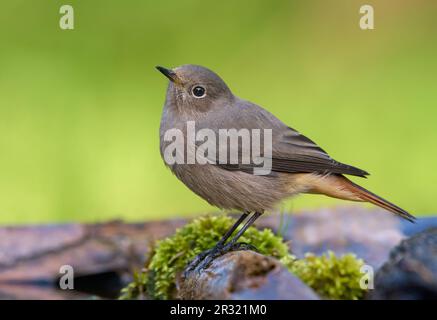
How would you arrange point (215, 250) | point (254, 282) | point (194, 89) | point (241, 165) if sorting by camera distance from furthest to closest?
point (194, 89) → point (241, 165) → point (215, 250) → point (254, 282)

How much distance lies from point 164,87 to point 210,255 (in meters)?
4.32

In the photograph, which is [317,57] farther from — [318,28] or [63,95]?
[63,95]

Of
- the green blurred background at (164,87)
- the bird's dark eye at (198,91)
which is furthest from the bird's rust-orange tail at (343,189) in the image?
the green blurred background at (164,87)

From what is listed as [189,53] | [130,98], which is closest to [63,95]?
[130,98]

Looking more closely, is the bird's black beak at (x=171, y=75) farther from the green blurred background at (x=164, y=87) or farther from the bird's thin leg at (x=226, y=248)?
the green blurred background at (x=164, y=87)

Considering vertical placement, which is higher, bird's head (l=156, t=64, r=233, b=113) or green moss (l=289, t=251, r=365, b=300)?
bird's head (l=156, t=64, r=233, b=113)

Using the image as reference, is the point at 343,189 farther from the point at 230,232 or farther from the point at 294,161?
the point at 230,232

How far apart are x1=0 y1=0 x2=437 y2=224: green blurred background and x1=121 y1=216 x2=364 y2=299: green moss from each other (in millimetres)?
1610

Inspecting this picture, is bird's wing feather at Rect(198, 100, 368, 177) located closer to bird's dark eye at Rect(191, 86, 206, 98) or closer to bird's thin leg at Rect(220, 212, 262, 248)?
bird's dark eye at Rect(191, 86, 206, 98)

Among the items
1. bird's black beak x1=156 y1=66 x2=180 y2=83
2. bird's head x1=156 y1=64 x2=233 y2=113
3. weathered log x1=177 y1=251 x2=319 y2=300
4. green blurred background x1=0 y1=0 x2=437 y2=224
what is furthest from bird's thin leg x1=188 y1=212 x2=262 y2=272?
→ green blurred background x1=0 y1=0 x2=437 y2=224

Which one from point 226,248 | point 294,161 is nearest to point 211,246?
point 226,248

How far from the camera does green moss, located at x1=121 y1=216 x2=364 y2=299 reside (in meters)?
4.57

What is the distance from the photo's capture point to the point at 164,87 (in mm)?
8703
